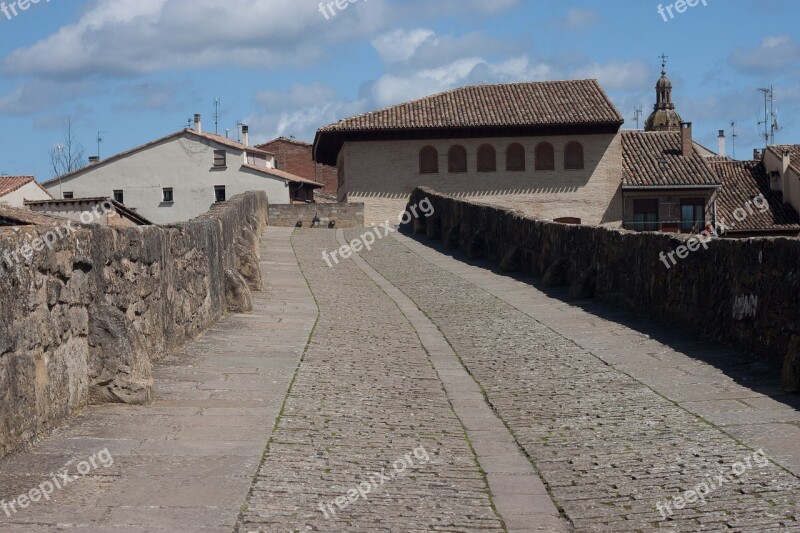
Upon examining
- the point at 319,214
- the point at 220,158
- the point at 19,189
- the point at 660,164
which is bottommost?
the point at 319,214

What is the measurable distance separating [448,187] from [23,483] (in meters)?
41.2

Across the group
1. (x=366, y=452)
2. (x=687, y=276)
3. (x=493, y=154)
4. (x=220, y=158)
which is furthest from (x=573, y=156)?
(x=366, y=452)

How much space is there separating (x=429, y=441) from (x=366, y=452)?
56 centimetres

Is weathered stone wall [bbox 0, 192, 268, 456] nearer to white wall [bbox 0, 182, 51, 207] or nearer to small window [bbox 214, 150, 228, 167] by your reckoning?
white wall [bbox 0, 182, 51, 207]

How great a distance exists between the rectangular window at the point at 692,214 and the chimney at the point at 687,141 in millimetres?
2527

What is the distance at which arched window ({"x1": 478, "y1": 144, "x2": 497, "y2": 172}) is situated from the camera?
152 feet

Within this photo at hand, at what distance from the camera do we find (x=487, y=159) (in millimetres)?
46500

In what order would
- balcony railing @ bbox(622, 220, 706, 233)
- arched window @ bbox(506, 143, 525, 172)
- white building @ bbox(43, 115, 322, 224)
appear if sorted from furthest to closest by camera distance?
1. white building @ bbox(43, 115, 322, 224)
2. balcony railing @ bbox(622, 220, 706, 233)
3. arched window @ bbox(506, 143, 525, 172)

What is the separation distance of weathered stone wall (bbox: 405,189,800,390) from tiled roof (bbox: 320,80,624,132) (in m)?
24.8

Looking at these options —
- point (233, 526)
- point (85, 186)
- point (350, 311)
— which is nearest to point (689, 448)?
point (233, 526)

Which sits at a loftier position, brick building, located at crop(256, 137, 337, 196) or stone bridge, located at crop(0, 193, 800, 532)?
brick building, located at crop(256, 137, 337, 196)

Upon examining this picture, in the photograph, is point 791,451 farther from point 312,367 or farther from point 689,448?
point 312,367

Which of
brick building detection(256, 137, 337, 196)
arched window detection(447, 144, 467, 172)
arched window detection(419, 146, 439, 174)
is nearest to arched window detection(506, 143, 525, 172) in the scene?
arched window detection(447, 144, 467, 172)

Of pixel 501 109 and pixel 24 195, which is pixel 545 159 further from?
pixel 24 195
